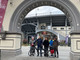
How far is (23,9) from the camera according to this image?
1112cm

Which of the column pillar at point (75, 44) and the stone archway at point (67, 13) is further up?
the stone archway at point (67, 13)

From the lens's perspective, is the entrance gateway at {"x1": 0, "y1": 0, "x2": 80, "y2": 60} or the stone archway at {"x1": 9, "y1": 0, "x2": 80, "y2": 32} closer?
the stone archway at {"x1": 9, "y1": 0, "x2": 80, "y2": 32}

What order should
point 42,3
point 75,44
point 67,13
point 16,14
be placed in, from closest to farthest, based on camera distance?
1. point 75,44
2. point 67,13
3. point 16,14
4. point 42,3

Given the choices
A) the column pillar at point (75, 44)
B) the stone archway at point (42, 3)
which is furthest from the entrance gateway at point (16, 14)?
the column pillar at point (75, 44)

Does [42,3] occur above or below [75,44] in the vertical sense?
above

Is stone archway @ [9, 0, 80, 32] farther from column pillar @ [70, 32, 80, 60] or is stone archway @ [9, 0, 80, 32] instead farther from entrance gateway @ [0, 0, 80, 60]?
column pillar @ [70, 32, 80, 60]

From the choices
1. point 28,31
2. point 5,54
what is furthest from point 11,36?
point 28,31

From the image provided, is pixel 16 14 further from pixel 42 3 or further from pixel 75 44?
pixel 75 44

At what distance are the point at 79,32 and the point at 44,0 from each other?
4.12m

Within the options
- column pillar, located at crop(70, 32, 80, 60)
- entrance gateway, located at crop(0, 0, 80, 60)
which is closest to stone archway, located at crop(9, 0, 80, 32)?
entrance gateway, located at crop(0, 0, 80, 60)

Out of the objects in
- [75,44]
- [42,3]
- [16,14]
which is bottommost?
[75,44]

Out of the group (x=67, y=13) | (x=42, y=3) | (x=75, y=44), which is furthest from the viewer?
(x=42, y=3)

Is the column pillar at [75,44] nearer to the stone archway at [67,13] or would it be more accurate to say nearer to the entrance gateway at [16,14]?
the stone archway at [67,13]

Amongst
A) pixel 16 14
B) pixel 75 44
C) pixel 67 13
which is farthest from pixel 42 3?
pixel 75 44
